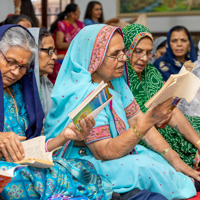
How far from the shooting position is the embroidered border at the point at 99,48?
2.04 metres

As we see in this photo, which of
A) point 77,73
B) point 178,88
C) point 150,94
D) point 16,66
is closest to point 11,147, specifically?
point 16,66

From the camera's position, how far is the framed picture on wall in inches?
291

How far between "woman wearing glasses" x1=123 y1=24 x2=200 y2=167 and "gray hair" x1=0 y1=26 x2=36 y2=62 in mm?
982

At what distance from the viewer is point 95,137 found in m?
1.89

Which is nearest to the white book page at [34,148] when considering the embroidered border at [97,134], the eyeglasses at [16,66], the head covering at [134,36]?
the embroidered border at [97,134]

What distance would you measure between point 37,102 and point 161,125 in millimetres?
986

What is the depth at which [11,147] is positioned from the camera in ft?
5.25

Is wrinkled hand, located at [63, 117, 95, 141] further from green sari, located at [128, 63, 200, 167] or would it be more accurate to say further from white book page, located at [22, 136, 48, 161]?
green sari, located at [128, 63, 200, 167]

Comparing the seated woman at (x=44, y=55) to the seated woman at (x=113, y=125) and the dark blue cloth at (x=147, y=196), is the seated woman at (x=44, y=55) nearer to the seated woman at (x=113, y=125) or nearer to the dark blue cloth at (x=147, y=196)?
the seated woman at (x=113, y=125)

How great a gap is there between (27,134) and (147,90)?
124 centimetres

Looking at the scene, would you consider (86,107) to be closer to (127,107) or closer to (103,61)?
(103,61)

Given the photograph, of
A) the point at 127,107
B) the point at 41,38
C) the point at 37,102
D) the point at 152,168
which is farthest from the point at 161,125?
the point at 41,38

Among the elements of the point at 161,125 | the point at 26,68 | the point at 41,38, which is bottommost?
the point at 161,125

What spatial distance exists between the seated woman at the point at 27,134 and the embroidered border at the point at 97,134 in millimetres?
143
